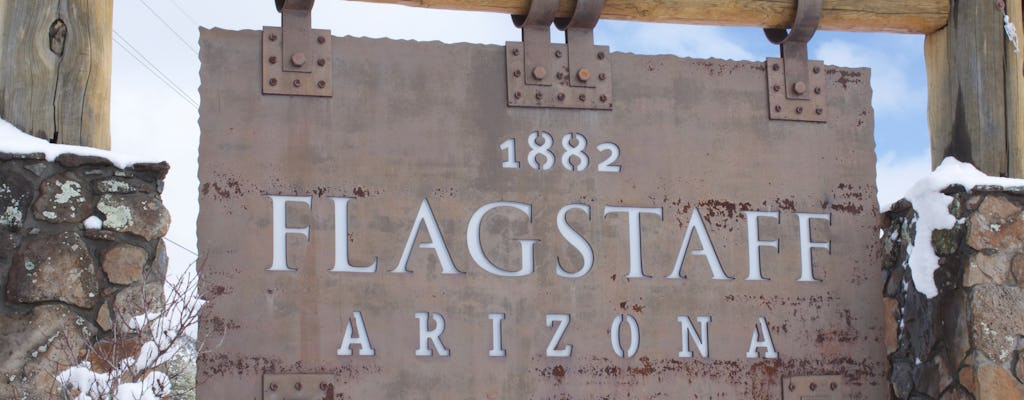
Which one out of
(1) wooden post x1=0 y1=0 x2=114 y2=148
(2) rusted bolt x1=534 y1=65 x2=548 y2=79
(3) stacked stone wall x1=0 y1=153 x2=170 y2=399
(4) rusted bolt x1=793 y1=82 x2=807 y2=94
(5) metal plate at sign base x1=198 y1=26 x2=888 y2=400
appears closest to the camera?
(3) stacked stone wall x1=0 y1=153 x2=170 y2=399

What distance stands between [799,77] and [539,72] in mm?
1138

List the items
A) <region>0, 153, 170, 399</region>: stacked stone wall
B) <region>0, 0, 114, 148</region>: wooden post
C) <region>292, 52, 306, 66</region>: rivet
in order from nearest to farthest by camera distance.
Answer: <region>0, 153, 170, 399</region>: stacked stone wall, <region>0, 0, 114, 148</region>: wooden post, <region>292, 52, 306, 66</region>: rivet

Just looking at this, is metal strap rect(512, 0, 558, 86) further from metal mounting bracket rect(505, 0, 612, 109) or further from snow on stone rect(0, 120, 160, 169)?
snow on stone rect(0, 120, 160, 169)

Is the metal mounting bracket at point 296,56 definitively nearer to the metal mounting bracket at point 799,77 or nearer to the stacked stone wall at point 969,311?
the metal mounting bracket at point 799,77

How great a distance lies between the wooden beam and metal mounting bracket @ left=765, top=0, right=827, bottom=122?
65mm

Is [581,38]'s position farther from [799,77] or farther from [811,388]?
[811,388]

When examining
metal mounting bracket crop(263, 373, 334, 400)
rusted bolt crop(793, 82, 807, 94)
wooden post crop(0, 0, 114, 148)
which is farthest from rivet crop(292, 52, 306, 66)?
rusted bolt crop(793, 82, 807, 94)

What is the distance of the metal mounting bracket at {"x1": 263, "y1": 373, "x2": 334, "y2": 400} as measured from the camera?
16.1ft

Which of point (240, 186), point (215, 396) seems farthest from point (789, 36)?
point (215, 396)

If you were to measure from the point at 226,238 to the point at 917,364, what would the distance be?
2.73 metres

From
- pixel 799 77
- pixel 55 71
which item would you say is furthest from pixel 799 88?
pixel 55 71

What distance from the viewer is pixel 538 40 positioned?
5414 mm

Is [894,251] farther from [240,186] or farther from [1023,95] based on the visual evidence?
[240,186]

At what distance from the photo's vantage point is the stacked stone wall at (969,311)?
516cm
